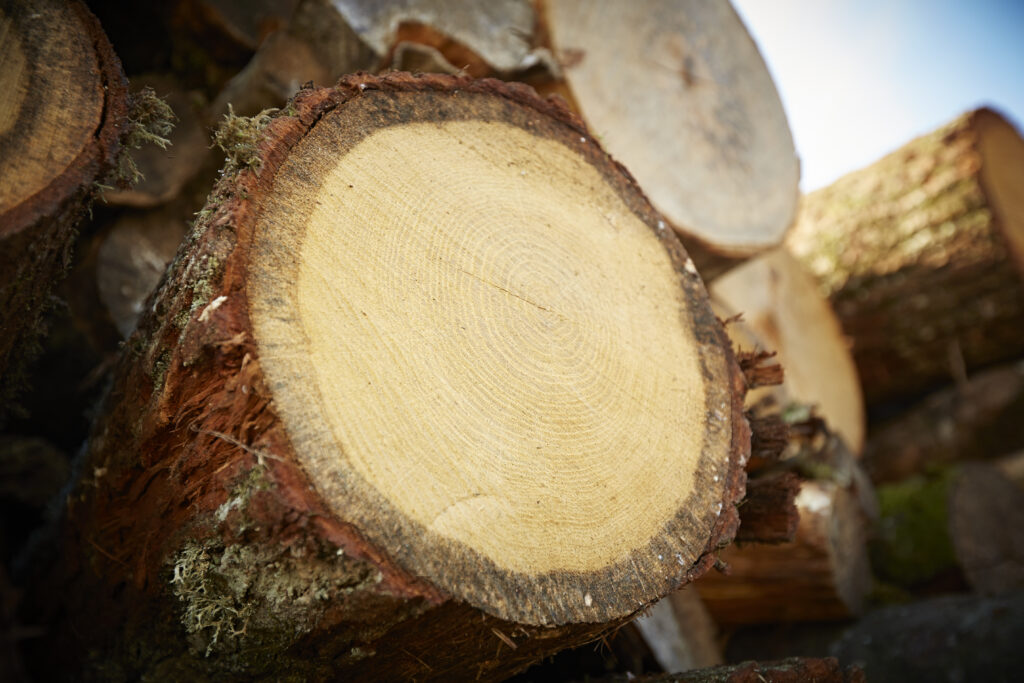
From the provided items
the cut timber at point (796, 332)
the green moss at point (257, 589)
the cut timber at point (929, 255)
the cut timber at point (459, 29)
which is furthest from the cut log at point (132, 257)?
the cut timber at point (929, 255)

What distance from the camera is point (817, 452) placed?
2482 millimetres

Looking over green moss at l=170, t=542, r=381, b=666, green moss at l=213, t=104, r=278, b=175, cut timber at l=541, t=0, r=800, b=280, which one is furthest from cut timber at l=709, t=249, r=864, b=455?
green moss at l=170, t=542, r=381, b=666

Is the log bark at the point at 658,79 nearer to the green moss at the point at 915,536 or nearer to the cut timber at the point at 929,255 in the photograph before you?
the cut timber at the point at 929,255

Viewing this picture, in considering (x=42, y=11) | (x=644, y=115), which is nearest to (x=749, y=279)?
(x=644, y=115)

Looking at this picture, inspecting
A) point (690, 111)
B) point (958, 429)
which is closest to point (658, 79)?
point (690, 111)

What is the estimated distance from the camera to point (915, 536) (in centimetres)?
274

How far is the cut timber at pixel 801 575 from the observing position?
2145 millimetres

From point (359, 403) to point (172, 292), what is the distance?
0.36m

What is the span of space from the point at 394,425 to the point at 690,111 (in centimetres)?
200

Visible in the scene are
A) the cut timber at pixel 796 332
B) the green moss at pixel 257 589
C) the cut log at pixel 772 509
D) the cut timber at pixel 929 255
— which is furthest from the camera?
the cut timber at pixel 929 255

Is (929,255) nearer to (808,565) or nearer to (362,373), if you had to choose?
(808,565)

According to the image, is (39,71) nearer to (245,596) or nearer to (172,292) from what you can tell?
(172,292)

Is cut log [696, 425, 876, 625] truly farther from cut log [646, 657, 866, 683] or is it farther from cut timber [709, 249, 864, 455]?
cut log [646, 657, 866, 683]

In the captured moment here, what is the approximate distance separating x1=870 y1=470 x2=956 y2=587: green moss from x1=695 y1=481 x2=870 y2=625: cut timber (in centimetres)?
44
